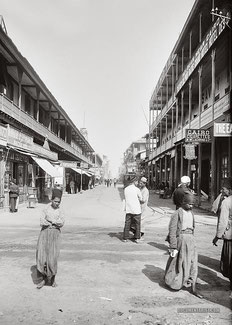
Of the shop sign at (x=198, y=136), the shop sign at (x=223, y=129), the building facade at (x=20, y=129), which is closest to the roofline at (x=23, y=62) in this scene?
the building facade at (x=20, y=129)

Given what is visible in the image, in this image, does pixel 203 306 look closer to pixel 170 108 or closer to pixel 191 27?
pixel 191 27

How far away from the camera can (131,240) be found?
31.0ft

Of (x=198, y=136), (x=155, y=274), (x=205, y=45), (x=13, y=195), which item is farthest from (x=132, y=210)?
(x=205, y=45)

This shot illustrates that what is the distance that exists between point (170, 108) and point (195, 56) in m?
10.7

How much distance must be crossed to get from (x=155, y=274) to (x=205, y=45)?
1540 cm

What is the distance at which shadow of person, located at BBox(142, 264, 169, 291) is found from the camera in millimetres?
5648

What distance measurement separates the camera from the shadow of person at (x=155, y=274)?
565 cm

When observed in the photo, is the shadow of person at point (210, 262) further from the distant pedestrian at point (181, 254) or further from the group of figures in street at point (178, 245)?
the distant pedestrian at point (181, 254)

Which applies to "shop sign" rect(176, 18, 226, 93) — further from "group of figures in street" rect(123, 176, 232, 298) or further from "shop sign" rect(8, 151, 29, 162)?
"group of figures in street" rect(123, 176, 232, 298)

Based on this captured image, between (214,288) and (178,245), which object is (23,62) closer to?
(178,245)

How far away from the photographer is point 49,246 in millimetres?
5332

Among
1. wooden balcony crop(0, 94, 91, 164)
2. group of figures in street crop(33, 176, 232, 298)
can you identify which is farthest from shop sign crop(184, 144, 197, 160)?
group of figures in street crop(33, 176, 232, 298)

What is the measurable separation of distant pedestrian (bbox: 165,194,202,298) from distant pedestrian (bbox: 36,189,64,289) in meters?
1.75

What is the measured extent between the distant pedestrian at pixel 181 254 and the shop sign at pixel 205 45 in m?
12.3
